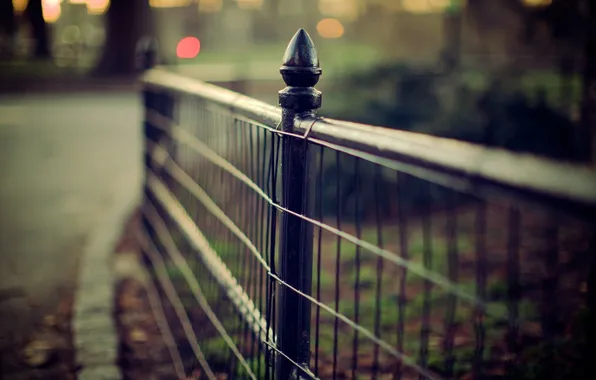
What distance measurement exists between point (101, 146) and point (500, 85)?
638cm

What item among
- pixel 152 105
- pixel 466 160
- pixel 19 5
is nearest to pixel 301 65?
pixel 466 160

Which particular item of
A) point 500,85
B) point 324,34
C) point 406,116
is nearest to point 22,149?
point 406,116

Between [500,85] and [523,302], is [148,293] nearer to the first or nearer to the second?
[523,302]

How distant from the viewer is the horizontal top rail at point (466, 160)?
102 centimetres

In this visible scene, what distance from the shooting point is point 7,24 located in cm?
3212

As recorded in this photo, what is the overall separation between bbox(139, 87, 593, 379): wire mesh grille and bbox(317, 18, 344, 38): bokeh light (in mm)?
43121

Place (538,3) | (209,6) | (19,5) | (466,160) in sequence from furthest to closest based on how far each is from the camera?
(209,6) → (19,5) → (538,3) → (466,160)

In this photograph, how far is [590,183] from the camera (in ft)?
3.24

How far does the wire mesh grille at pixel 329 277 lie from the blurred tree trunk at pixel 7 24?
97.3ft

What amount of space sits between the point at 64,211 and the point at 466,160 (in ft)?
23.5

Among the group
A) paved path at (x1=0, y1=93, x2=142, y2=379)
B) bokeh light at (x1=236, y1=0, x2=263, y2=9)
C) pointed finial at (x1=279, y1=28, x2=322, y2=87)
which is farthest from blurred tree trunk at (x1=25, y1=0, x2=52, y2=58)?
bokeh light at (x1=236, y1=0, x2=263, y2=9)

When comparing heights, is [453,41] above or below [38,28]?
below

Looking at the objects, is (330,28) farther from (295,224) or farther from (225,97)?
(295,224)

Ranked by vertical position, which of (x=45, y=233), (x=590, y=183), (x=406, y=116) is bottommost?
(x=45, y=233)
